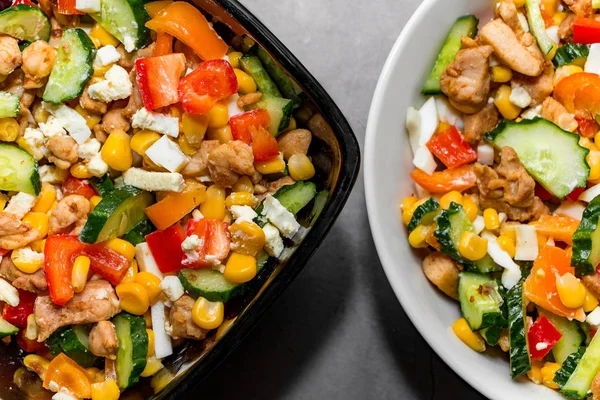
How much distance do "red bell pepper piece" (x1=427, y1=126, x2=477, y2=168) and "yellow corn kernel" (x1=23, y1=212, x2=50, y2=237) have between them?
146 centimetres

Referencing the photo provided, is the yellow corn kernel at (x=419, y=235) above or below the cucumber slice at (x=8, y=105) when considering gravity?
above

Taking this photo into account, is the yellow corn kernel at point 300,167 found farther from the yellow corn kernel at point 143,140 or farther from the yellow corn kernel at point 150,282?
the yellow corn kernel at point 150,282

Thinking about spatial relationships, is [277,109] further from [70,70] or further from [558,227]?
[558,227]

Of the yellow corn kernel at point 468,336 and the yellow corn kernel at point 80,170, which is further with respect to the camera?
the yellow corn kernel at point 468,336

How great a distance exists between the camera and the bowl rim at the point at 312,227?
238 centimetres

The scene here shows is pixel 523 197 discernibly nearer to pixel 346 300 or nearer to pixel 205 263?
pixel 346 300

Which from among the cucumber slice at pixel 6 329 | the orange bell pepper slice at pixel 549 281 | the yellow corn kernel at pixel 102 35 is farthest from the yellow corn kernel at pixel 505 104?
the cucumber slice at pixel 6 329

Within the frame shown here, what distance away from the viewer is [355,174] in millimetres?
2395

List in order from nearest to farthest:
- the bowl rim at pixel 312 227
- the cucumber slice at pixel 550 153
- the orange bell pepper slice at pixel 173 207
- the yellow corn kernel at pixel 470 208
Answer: the bowl rim at pixel 312 227, the orange bell pepper slice at pixel 173 207, the cucumber slice at pixel 550 153, the yellow corn kernel at pixel 470 208

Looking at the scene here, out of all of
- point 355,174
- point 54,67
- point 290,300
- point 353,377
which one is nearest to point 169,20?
point 54,67

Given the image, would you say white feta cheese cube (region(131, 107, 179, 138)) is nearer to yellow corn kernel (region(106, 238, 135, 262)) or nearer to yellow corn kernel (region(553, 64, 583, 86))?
yellow corn kernel (region(106, 238, 135, 262))

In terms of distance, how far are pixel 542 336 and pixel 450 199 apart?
1.99 feet

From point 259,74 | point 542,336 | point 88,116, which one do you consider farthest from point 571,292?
point 88,116

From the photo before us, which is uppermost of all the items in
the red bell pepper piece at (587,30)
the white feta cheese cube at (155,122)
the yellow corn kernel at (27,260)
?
the red bell pepper piece at (587,30)
